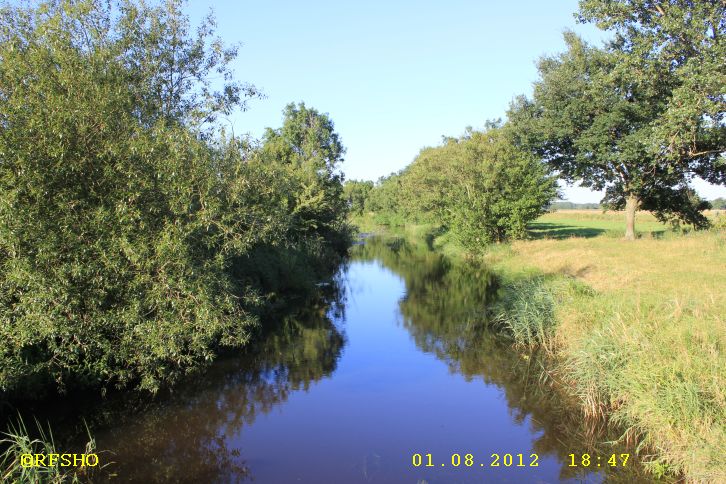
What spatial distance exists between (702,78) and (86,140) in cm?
2228

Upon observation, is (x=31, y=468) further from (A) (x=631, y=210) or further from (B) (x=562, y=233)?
(B) (x=562, y=233)

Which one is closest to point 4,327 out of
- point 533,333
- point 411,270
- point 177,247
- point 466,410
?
point 177,247

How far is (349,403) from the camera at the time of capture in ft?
39.5

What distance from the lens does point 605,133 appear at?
3095 cm

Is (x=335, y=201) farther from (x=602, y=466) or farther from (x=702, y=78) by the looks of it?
(x=602, y=466)

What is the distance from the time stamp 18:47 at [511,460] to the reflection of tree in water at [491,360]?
150 mm

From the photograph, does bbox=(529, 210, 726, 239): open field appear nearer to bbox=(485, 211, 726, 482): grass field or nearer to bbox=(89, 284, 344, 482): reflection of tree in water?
bbox=(485, 211, 726, 482): grass field

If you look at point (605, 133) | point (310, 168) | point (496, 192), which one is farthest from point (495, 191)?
point (310, 168)

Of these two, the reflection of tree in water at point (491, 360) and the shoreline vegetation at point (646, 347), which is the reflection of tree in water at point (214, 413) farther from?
the shoreline vegetation at point (646, 347)

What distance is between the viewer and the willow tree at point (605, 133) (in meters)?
29.6

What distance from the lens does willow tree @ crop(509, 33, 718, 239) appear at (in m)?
29.6

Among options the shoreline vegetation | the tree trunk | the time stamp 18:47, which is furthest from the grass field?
the tree trunk

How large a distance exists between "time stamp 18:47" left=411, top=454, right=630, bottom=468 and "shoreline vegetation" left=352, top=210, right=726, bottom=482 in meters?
0.52

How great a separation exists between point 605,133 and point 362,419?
27.8 m
